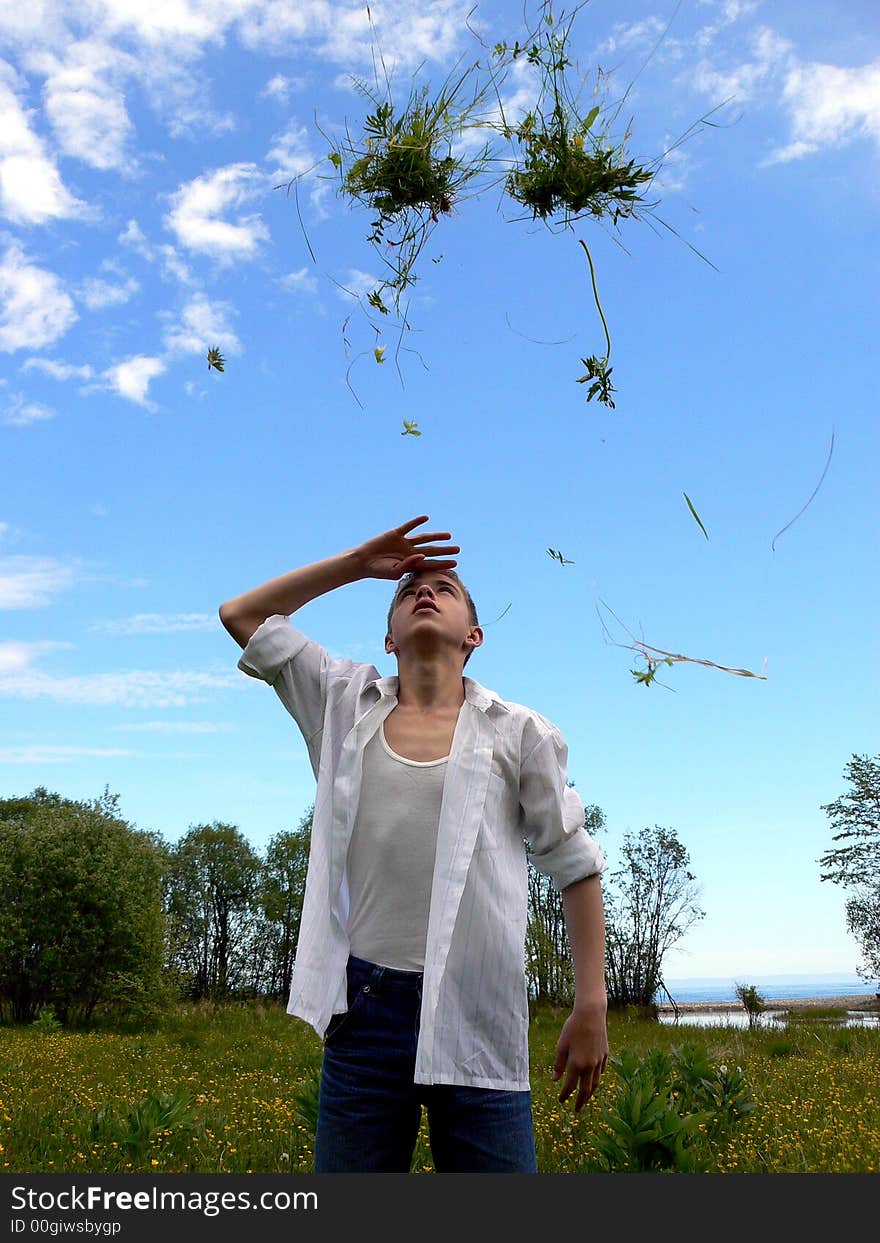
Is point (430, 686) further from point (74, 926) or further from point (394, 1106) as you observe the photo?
point (74, 926)

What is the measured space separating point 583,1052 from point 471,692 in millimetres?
1092

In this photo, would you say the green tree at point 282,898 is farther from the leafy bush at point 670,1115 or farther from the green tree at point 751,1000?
the leafy bush at point 670,1115

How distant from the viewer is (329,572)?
3088 millimetres

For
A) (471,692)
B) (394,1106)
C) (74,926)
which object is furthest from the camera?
(74,926)

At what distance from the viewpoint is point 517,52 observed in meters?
3.68

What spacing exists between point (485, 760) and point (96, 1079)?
7294 millimetres

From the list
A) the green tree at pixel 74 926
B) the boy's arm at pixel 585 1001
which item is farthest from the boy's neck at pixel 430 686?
the green tree at pixel 74 926

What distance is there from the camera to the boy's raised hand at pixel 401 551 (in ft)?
10.0

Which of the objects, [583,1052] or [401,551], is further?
[401,551]

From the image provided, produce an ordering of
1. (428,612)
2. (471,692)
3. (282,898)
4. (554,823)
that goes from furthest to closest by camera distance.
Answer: (282,898) < (471,692) < (428,612) < (554,823)

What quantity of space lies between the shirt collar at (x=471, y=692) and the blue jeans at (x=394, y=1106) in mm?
829

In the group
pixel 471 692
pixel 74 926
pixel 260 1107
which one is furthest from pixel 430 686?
pixel 74 926

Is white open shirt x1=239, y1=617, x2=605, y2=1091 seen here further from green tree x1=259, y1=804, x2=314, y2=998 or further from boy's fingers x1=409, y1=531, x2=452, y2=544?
green tree x1=259, y1=804, x2=314, y2=998

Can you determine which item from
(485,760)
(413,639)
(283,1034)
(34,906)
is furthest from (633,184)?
(34,906)
